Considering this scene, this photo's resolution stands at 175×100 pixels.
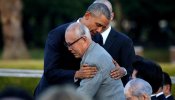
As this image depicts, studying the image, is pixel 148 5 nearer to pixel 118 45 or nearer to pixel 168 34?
pixel 168 34

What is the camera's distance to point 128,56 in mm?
7164

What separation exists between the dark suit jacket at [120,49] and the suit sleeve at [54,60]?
2.06ft

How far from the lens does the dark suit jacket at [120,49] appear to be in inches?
281

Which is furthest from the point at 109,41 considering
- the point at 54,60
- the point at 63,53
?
the point at 54,60

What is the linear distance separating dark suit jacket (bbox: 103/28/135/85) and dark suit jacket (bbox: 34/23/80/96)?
1.79ft

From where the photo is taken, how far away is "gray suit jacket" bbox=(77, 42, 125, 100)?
5.79 meters

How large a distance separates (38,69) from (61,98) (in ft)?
30.1

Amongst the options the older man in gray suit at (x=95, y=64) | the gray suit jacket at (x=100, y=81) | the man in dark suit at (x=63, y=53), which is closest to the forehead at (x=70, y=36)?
the older man in gray suit at (x=95, y=64)

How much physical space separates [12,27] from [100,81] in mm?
23677

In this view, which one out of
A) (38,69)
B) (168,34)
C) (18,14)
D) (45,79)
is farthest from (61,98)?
(168,34)

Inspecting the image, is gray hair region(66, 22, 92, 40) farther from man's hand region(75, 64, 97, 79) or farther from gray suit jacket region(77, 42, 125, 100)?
man's hand region(75, 64, 97, 79)

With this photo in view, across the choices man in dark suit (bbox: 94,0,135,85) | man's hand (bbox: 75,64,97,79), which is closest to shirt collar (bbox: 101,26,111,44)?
man in dark suit (bbox: 94,0,135,85)

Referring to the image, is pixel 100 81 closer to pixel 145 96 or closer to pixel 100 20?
pixel 145 96

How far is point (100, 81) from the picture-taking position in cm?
580
